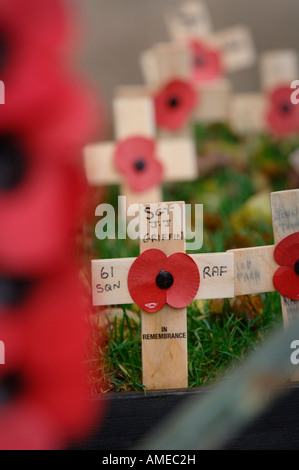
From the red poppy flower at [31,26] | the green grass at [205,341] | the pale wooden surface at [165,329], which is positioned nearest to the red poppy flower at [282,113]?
the green grass at [205,341]

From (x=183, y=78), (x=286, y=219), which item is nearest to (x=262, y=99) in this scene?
(x=183, y=78)

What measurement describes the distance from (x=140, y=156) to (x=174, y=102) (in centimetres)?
37

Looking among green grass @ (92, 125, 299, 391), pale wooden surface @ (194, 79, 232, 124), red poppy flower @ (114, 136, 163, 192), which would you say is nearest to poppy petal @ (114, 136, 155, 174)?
red poppy flower @ (114, 136, 163, 192)

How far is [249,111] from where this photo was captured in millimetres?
1932

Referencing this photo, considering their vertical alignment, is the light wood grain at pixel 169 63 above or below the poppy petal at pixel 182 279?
above

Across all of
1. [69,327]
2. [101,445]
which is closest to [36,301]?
[69,327]

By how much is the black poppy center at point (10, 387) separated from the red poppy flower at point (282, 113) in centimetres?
176

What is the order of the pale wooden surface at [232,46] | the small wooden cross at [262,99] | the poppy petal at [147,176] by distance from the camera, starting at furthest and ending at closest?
the pale wooden surface at [232,46], the small wooden cross at [262,99], the poppy petal at [147,176]

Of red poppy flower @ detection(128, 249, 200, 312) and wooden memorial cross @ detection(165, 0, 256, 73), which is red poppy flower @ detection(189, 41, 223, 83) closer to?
wooden memorial cross @ detection(165, 0, 256, 73)

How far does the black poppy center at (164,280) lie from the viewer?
59 cm

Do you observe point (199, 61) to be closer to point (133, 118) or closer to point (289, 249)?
point (133, 118)

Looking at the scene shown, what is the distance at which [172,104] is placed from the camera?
1.60 m

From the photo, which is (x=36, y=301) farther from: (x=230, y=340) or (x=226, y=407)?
(x=230, y=340)

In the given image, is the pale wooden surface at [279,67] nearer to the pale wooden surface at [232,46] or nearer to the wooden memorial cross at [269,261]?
the pale wooden surface at [232,46]
